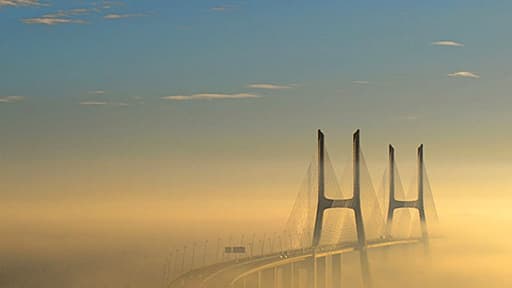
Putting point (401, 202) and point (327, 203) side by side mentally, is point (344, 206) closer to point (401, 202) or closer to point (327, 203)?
point (327, 203)

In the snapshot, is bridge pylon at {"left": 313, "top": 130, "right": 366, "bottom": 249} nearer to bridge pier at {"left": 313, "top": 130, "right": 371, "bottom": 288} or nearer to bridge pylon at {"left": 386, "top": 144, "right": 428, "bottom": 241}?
bridge pier at {"left": 313, "top": 130, "right": 371, "bottom": 288}

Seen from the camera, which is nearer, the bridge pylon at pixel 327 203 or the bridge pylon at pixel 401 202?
the bridge pylon at pixel 327 203

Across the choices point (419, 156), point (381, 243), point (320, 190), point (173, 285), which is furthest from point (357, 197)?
point (419, 156)

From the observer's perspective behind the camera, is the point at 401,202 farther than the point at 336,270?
Yes

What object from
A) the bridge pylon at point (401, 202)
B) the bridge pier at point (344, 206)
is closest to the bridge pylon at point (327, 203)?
the bridge pier at point (344, 206)

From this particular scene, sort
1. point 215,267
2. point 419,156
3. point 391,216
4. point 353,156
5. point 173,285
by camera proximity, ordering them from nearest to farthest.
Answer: point 173,285
point 215,267
point 353,156
point 391,216
point 419,156

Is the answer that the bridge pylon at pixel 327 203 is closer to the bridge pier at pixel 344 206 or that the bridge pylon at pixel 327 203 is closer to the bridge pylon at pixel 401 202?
the bridge pier at pixel 344 206

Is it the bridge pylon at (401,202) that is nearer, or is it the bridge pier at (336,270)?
the bridge pier at (336,270)

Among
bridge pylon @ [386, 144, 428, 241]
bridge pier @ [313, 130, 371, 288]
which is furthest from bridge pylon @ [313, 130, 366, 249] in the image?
bridge pylon @ [386, 144, 428, 241]

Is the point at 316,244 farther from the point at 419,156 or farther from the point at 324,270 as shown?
the point at 419,156

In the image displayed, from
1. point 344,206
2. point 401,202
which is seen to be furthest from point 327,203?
point 401,202

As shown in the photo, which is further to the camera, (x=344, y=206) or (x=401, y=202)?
(x=401, y=202)
